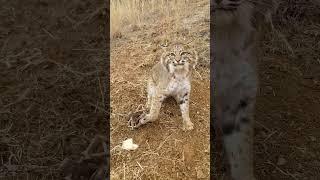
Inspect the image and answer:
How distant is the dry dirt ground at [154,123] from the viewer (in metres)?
3.15

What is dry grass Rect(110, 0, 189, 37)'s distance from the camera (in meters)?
4.68

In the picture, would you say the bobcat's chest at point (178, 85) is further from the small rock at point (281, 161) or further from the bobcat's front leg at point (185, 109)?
the small rock at point (281, 161)

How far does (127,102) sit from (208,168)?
78cm

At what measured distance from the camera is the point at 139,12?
4.80 meters

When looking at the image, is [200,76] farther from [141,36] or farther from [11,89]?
[11,89]

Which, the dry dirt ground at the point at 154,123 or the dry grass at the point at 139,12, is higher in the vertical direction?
the dry grass at the point at 139,12

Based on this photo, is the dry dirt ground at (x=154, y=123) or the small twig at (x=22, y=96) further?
the small twig at (x=22, y=96)

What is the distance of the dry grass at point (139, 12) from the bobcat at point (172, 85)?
1.25 metres

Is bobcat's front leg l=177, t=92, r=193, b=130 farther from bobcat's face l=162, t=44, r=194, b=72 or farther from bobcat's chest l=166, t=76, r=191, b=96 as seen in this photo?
bobcat's face l=162, t=44, r=194, b=72

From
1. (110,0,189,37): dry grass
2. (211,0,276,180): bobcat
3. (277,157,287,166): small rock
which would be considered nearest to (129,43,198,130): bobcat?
(211,0,276,180): bobcat

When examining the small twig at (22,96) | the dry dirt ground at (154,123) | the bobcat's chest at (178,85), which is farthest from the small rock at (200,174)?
the small twig at (22,96)

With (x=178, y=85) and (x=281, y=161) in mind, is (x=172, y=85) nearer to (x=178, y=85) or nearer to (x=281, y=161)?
(x=178, y=85)

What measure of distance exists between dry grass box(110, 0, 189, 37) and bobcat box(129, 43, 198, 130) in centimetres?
125

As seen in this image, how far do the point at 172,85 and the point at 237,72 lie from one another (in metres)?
0.54
